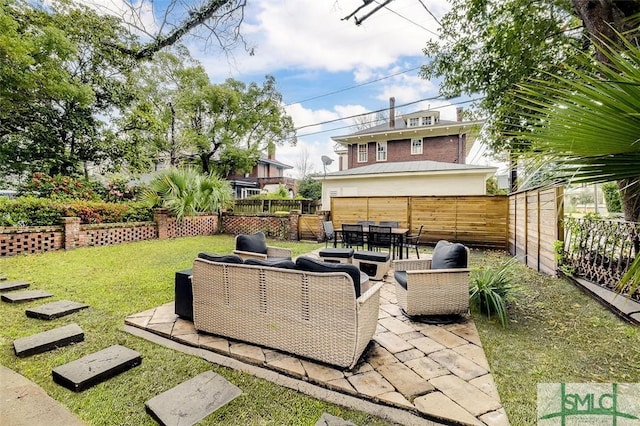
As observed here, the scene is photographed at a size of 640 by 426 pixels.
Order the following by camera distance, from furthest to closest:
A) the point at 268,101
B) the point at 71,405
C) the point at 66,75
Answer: the point at 268,101, the point at 66,75, the point at 71,405

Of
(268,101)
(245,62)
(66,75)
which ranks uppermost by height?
(268,101)

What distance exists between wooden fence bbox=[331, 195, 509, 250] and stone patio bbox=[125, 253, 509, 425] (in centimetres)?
638

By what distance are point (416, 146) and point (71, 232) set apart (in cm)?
1662

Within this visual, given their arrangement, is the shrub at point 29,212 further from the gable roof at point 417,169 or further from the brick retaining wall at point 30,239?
the gable roof at point 417,169

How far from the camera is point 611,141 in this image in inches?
42.7

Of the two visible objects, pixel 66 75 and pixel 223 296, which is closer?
pixel 223 296

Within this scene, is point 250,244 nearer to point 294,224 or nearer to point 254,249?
point 254,249

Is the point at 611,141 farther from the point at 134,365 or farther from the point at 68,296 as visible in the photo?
the point at 68,296

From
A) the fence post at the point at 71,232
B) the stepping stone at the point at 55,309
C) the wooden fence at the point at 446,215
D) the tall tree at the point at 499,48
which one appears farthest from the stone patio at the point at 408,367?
the wooden fence at the point at 446,215

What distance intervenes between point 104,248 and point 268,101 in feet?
43.1

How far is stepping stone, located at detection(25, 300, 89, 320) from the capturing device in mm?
3324

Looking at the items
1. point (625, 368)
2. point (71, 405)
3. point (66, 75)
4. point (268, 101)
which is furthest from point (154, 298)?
point (268, 101)

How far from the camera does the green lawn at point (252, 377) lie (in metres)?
1.92

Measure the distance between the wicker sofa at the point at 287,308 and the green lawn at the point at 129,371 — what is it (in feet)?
1.29
